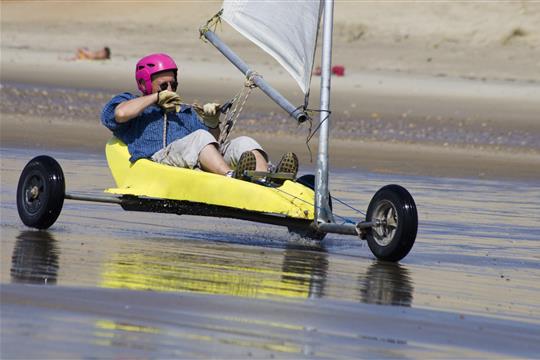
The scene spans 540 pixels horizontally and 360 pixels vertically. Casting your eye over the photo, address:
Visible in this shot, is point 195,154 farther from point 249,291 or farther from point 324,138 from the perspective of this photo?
point 249,291

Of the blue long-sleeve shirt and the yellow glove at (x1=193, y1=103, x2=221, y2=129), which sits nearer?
the blue long-sleeve shirt

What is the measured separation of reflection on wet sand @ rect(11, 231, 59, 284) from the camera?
298 inches

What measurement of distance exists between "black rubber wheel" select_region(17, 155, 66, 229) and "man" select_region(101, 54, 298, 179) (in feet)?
1.74

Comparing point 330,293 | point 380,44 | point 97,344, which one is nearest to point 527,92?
point 380,44

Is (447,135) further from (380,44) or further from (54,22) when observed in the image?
(54,22)

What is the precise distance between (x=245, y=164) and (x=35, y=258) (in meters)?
2.11

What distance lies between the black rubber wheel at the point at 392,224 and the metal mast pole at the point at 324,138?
1.02 ft

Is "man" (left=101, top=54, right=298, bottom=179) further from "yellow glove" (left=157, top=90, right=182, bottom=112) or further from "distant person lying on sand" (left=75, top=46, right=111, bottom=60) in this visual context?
"distant person lying on sand" (left=75, top=46, right=111, bottom=60)

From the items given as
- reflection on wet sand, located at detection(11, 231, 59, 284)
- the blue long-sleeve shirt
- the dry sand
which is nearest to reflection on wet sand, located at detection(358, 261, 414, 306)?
reflection on wet sand, located at detection(11, 231, 59, 284)

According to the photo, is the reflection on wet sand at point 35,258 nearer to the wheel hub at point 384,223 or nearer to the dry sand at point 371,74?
the wheel hub at point 384,223

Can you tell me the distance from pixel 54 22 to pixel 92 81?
2057 cm

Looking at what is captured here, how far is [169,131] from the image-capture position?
1056 centimetres

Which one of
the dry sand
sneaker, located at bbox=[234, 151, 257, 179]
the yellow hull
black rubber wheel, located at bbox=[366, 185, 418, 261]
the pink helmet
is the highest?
the dry sand

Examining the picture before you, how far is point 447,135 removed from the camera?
953 inches
